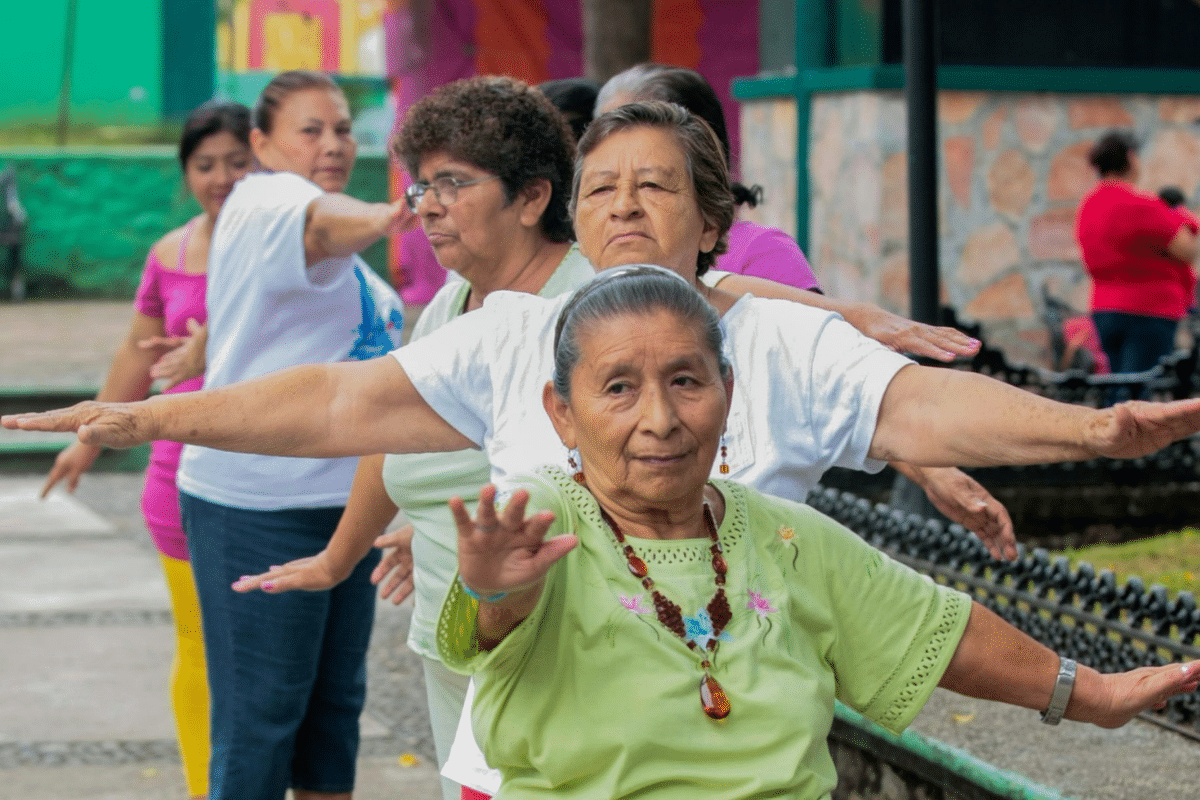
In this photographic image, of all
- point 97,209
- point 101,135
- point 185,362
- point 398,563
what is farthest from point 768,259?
point 101,135

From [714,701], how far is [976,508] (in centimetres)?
104

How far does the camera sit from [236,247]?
3.92 meters

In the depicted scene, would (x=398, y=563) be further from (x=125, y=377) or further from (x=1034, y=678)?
(x=1034, y=678)

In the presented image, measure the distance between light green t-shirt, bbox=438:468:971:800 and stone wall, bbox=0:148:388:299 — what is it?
1599 centimetres

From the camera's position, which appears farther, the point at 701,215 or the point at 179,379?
the point at 179,379

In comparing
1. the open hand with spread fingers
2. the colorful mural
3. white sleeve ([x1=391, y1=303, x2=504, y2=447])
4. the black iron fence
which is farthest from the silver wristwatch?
the colorful mural

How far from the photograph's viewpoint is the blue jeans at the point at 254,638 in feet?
12.7

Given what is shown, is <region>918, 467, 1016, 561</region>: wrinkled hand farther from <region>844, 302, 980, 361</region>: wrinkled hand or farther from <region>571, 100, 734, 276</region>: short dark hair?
<region>571, 100, 734, 276</region>: short dark hair

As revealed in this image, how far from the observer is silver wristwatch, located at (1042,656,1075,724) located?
239 cm

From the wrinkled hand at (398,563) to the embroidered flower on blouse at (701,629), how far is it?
1.50 meters

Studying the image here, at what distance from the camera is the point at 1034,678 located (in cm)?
239

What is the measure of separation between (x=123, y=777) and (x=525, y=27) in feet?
36.3

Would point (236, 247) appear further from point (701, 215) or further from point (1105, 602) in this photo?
point (1105, 602)

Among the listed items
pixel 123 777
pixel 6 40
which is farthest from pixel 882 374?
pixel 6 40
